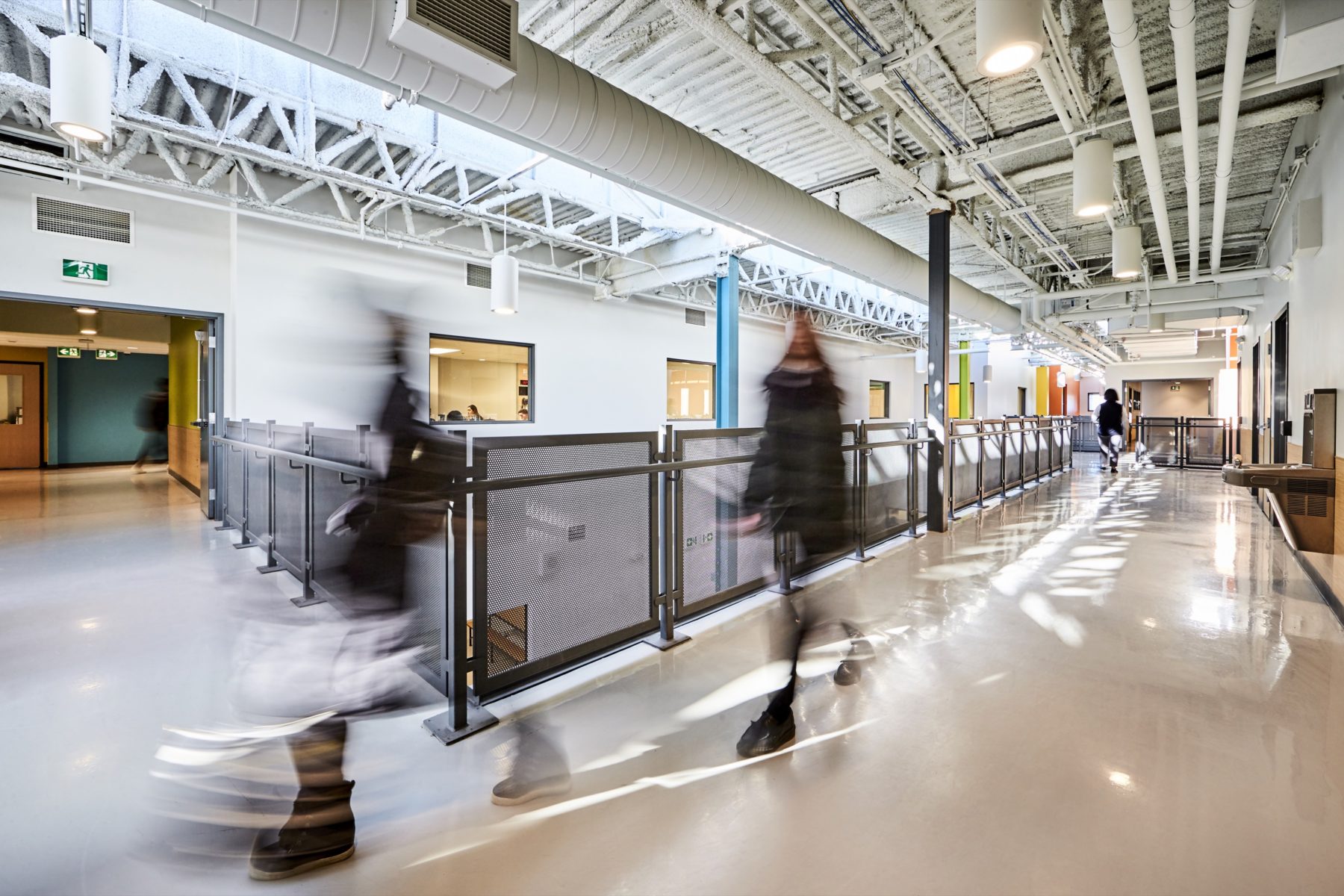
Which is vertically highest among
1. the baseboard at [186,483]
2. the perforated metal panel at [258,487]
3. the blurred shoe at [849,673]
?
the perforated metal panel at [258,487]

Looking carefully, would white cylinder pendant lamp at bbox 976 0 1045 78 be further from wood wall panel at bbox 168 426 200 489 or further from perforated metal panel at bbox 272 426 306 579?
wood wall panel at bbox 168 426 200 489

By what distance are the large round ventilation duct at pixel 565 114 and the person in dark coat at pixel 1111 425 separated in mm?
10963

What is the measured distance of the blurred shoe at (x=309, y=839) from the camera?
1.63 m

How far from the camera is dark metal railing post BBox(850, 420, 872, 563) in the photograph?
5.23 metres

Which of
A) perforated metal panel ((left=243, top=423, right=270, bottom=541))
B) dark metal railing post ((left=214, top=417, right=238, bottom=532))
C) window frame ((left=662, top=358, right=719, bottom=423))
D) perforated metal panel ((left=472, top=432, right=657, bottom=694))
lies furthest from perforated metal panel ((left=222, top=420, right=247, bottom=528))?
window frame ((left=662, top=358, right=719, bottom=423))

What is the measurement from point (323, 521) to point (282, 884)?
2838 mm

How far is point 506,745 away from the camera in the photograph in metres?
2.28

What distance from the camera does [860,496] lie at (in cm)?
533

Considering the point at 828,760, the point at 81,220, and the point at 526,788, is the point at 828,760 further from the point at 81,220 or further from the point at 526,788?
the point at 81,220

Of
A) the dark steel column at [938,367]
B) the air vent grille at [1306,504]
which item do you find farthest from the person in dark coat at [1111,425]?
the air vent grille at [1306,504]

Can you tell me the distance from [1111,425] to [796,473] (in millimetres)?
13946

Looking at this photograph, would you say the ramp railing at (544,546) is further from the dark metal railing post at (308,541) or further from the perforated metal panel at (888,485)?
the perforated metal panel at (888,485)

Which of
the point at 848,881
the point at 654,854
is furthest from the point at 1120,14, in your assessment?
the point at 654,854

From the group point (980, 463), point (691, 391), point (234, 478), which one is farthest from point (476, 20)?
point (691, 391)
